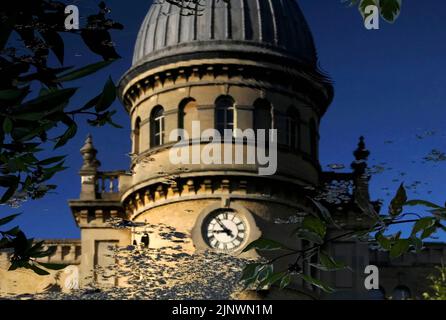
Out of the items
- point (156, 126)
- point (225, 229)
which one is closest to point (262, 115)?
point (156, 126)

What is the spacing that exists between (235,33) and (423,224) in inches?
1437

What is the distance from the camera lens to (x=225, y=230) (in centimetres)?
4225

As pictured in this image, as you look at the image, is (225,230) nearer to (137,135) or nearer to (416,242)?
(137,135)

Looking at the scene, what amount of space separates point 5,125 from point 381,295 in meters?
41.2

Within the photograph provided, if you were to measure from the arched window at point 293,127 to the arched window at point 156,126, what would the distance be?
3.83 meters

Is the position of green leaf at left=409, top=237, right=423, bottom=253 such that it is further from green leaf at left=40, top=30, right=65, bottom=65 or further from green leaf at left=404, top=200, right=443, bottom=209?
green leaf at left=40, top=30, right=65, bottom=65

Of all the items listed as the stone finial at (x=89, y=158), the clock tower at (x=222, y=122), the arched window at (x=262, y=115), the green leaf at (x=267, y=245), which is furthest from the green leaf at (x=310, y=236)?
the stone finial at (x=89, y=158)

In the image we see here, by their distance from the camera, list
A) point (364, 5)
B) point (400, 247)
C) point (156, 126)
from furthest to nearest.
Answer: point (156, 126) → point (400, 247) → point (364, 5)

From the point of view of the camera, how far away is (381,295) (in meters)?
46.3

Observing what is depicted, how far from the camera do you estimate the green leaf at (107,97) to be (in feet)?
20.3

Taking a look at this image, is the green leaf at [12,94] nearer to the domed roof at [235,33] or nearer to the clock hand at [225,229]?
the domed roof at [235,33]

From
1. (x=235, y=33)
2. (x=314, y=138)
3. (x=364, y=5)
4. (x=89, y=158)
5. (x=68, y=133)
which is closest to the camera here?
(x=364, y=5)
